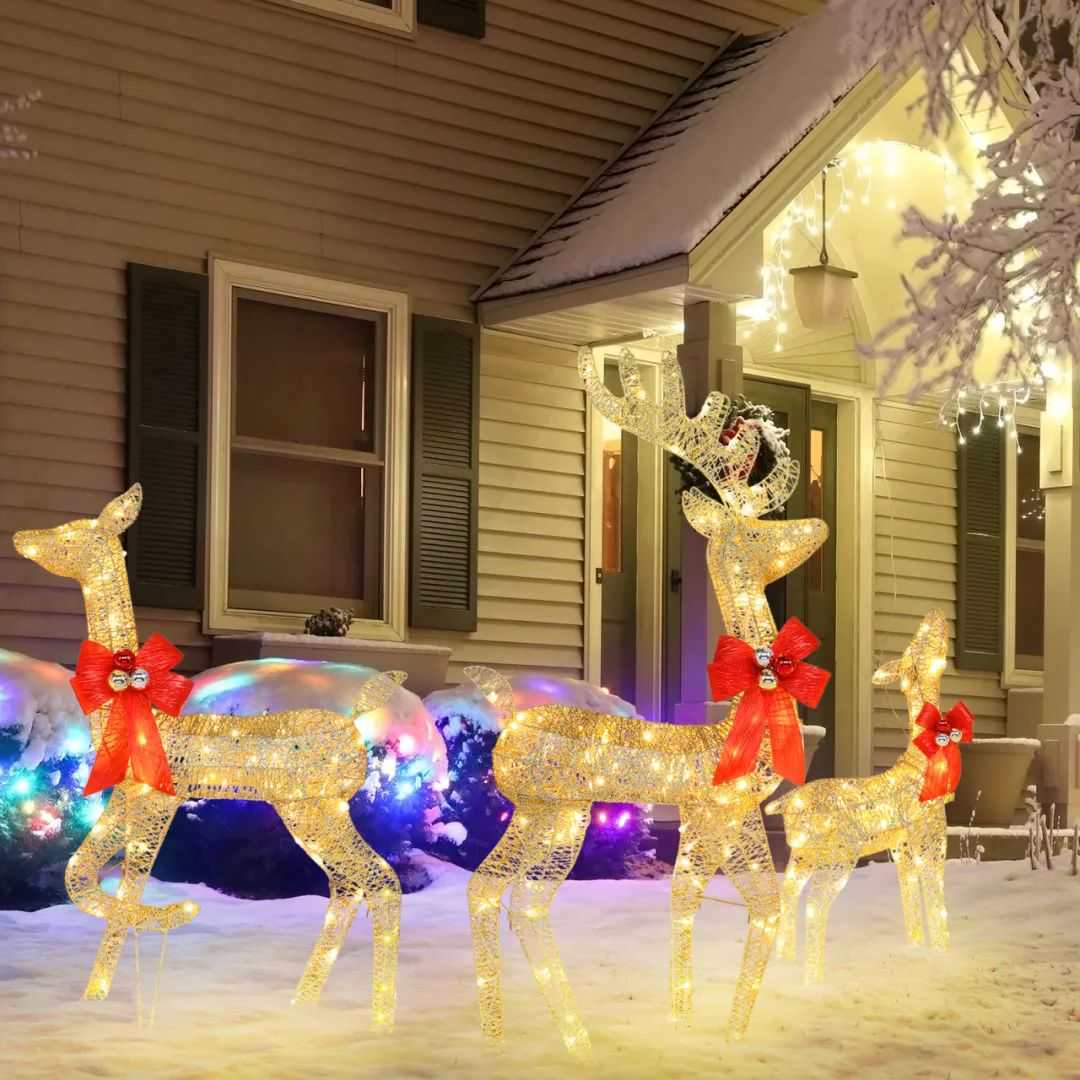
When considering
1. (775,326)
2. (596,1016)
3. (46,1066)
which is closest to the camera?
(46,1066)

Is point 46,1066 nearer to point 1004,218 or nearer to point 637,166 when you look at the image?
point 1004,218

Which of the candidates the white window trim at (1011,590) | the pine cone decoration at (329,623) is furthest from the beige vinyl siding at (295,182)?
the white window trim at (1011,590)

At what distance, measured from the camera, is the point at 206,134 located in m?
9.63

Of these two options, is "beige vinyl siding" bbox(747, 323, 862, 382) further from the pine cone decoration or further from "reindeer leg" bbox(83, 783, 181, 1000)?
"reindeer leg" bbox(83, 783, 181, 1000)

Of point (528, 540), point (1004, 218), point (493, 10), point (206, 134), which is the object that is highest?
point (493, 10)

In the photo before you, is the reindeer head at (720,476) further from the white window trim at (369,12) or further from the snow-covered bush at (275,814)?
the white window trim at (369,12)

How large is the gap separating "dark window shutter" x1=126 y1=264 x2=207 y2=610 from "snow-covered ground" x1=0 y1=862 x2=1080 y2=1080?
1.91 m

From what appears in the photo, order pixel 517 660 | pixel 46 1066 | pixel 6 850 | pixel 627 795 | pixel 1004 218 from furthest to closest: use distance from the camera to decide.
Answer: pixel 517 660 < pixel 6 850 < pixel 1004 218 < pixel 627 795 < pixel 46 1066

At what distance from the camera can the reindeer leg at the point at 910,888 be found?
691 centimetres

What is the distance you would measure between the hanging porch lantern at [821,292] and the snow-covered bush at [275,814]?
413 centimetres

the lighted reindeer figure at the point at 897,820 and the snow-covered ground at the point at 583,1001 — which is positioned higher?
the lighted reindeer figure at the point at 897,820

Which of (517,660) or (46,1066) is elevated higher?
(517,660)

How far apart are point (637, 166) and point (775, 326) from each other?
1.56 meters

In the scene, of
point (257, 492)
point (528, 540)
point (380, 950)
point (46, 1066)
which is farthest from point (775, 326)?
point (46, 1066)
